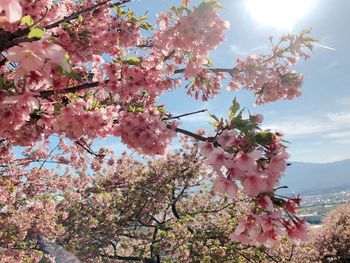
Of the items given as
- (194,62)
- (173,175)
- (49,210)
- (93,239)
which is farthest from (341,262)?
(194,62)

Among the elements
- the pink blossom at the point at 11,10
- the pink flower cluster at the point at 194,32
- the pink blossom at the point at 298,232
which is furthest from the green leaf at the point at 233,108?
the pink blossom at the point at 11,10

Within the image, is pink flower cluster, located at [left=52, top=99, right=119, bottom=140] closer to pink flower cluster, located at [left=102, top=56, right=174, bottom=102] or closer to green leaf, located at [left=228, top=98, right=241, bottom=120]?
pink flower cluster, located at [left=102, top=56, right=174, bottom=102]

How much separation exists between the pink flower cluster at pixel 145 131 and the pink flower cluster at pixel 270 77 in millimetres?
2663

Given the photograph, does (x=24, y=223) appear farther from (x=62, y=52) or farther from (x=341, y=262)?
(x=341, y=262)

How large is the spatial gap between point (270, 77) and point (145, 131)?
315cm

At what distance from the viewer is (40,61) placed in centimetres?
181

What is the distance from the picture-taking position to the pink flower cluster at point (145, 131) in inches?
140

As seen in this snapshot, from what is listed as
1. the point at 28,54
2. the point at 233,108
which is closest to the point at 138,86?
the point at 233,108

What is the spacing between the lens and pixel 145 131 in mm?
3553

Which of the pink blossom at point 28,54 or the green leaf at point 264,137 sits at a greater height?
the pink blossom at point 28,54

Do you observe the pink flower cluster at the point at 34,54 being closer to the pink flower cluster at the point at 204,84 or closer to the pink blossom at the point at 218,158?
the pink blossom at the point at 218,158

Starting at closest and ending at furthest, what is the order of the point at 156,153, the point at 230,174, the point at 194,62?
the point at 230,174, the point at 156,153, the point at 194,62

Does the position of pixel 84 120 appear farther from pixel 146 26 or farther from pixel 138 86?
pixel 146 26

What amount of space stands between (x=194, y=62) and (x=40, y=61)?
3210mm
